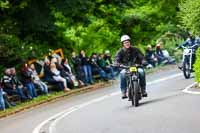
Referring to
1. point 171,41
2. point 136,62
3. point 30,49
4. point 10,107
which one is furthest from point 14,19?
point 171,41

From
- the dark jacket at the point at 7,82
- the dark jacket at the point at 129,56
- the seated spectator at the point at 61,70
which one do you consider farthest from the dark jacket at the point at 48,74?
the dark jacket at the point at 129,56

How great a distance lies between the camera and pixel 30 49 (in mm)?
30047

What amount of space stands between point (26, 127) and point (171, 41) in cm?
2940

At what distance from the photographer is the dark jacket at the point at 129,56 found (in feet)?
60.4

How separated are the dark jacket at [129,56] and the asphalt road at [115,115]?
3.86 feet

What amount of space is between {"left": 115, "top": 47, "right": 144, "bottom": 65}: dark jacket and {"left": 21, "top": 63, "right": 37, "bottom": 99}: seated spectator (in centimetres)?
811

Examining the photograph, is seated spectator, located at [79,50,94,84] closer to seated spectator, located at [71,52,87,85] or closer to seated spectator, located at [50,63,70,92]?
seated spectator, located at [71,52,87,85]

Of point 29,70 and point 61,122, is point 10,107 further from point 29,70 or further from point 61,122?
point 61,122

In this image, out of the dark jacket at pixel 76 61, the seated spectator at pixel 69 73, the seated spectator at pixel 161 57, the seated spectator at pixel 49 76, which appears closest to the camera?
the seated spectator at pixel 49 76

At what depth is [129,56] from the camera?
60.4 feet

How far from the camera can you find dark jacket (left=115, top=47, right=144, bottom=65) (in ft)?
60.4

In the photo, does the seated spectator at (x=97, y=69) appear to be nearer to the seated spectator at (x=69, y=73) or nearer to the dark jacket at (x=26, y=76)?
the seated spectator at (x=69, y=73)

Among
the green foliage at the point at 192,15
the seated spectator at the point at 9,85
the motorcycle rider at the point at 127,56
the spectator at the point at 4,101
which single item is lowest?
the spectator at the point at 4,101

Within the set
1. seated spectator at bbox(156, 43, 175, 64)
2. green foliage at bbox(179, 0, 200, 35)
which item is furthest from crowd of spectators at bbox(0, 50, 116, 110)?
green foliage at bbox(179, 0, 200, 35)
